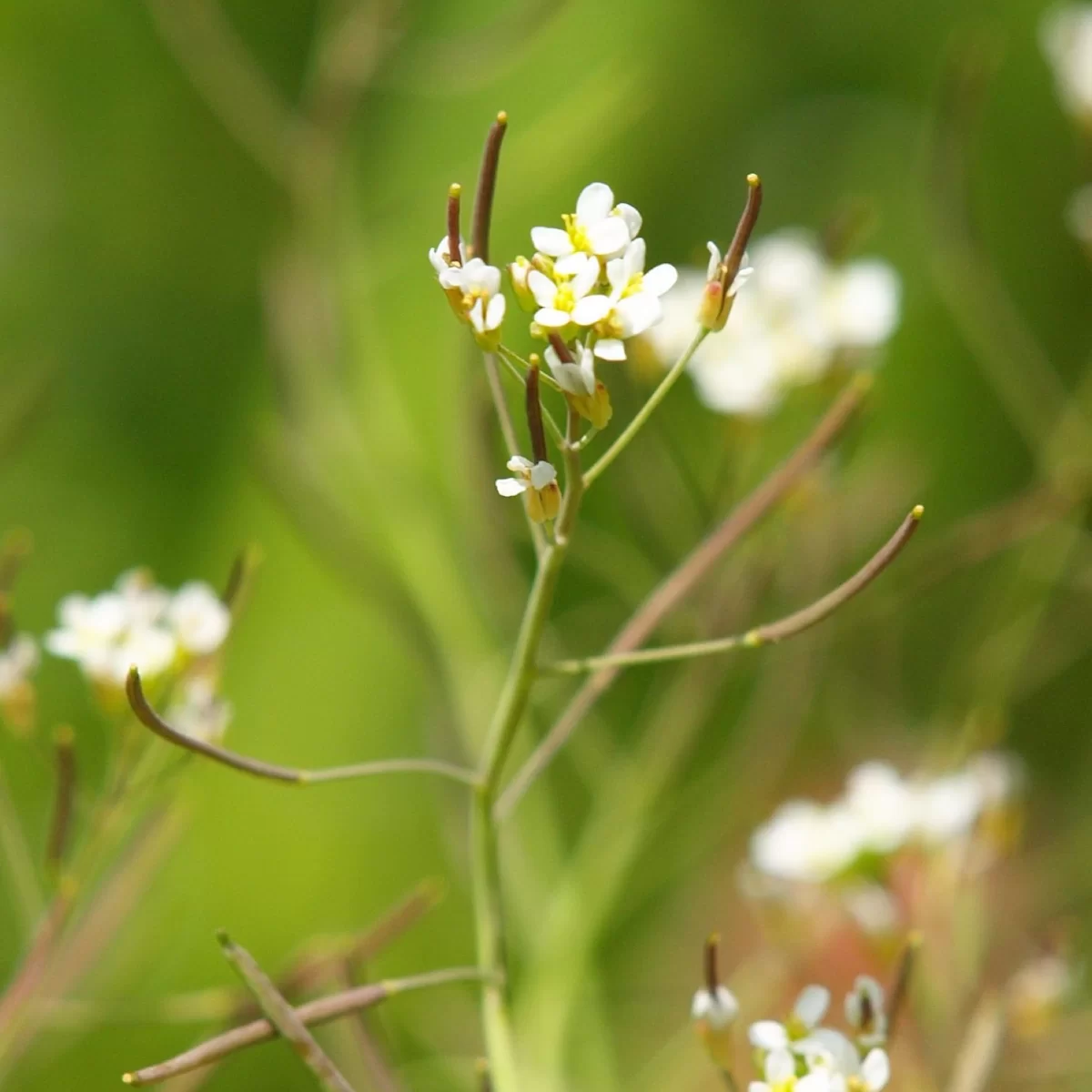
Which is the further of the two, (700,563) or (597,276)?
(700,563)

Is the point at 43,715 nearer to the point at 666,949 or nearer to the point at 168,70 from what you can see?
the point at 666,949

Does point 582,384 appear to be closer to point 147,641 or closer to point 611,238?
point 611,238

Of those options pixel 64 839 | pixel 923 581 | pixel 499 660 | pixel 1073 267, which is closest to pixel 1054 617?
pixel 923 581

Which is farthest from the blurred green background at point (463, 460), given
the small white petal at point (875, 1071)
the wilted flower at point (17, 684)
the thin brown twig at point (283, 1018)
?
the small white petal at point (875, 1071)

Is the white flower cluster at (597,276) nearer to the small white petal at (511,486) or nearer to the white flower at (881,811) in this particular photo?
the small white petal at (511,486)

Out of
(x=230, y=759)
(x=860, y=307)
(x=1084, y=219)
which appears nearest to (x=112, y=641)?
(x=230, y=759)
